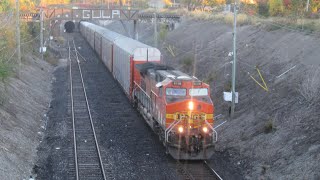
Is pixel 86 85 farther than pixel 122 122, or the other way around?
pixel 86 85

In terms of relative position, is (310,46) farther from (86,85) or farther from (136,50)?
(86,85)

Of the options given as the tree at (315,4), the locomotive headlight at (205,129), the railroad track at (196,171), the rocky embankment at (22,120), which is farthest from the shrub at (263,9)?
the railroad track at (196,171)

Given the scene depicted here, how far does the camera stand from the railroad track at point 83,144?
16375 mm

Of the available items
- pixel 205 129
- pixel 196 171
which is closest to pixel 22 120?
pixel 205 129

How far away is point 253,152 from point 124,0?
432 feet

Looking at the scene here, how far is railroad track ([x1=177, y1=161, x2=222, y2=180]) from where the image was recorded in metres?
16.2

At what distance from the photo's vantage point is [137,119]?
24781mm

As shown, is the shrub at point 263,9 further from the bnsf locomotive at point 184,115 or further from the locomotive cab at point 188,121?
the locomotive cab at point 188,121

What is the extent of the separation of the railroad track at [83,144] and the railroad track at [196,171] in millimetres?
2795

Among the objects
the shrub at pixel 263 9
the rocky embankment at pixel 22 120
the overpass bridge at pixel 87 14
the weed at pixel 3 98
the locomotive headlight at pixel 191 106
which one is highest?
the shrub at pixel 263 9

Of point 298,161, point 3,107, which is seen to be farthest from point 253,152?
point 3,107

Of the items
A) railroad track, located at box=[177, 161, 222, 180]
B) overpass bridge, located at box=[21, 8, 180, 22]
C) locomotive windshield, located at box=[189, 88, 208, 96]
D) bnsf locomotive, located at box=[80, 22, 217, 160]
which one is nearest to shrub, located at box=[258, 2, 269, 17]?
overpass bridge, located at box=[21, 8, 180, 22]

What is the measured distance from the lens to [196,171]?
16.8 metres

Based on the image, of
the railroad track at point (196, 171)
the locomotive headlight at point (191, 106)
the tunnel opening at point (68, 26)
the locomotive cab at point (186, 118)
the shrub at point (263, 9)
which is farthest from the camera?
the tunnel opening at point (68, 26)
